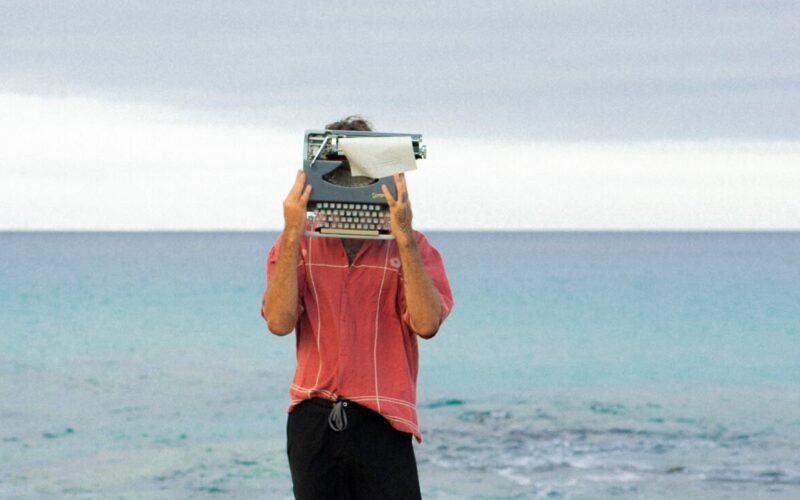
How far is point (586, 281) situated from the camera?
194 ft

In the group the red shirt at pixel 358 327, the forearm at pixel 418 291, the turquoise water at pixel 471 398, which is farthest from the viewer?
the turquoise water at pixel 471 398

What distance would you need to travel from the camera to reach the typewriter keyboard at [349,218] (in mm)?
4051

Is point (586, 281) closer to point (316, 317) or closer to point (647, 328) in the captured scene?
point (647, 328)

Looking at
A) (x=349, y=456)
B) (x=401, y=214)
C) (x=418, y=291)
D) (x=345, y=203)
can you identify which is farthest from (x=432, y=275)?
(x=349, y=456)

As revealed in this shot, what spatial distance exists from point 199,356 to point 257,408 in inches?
333

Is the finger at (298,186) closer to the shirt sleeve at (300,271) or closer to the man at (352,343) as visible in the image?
the man at (352,343)

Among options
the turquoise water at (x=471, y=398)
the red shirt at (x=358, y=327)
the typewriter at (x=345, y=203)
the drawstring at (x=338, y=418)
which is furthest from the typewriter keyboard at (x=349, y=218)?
the turquoise water at (x=471, y=398)

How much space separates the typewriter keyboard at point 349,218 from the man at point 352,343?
2.5 inches

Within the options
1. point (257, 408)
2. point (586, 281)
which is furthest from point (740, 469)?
point (586, 281)

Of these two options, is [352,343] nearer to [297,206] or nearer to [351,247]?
[351,247]

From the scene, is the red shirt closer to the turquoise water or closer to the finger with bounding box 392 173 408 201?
the finger with bounding box 392 173 408 201

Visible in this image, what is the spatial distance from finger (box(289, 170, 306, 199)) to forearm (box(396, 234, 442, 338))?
0.36 m

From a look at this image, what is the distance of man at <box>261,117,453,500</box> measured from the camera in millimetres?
4000

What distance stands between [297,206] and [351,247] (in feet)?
0.91
